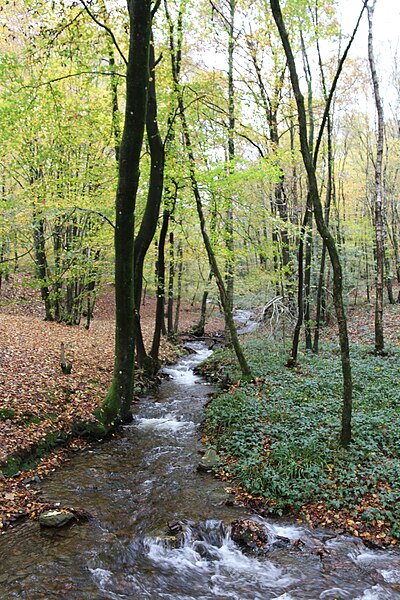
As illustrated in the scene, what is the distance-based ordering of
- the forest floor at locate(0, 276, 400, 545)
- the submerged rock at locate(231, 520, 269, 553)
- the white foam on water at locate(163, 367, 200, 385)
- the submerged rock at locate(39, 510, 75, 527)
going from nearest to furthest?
the submerged rock at locate(231, 520, 269, 553), the submerged rock at locate(39, 510, 75, 527), the forest floor at locate(0, 276, 400, 545), the white foam on water at locate(163, 367, 200, 385)

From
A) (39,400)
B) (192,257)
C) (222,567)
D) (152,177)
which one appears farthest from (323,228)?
(192,257)

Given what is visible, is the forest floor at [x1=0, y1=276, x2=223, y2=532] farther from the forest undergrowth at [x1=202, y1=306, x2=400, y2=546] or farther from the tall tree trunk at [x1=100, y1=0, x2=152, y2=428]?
the forest undergrowth at [x1=202, y1=306, x2=400, y2=546]

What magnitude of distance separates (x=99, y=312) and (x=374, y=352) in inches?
693

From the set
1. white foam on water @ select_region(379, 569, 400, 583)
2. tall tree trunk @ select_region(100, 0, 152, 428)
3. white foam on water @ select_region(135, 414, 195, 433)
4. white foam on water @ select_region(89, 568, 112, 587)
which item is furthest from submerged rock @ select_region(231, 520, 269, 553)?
tall tree trunk @ select_region(100, 0, 152, 428)

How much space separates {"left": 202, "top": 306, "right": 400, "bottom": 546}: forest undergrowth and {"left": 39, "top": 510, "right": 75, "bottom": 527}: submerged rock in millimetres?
2368

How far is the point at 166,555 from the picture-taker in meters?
4.56

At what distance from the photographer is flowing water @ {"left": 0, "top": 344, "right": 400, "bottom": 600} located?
3.96 meters

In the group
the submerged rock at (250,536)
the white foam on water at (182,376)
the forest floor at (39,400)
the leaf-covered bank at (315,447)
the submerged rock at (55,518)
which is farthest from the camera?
the white foam on water at (182,376)

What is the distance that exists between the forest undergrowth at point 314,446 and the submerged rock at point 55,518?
2368 millimetres

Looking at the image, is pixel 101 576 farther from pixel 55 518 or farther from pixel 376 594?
pixel 376 594

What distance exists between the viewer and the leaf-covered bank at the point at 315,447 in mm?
5062

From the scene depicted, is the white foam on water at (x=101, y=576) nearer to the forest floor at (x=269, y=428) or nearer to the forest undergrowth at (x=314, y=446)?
the forest floor at (x=269, y=428)

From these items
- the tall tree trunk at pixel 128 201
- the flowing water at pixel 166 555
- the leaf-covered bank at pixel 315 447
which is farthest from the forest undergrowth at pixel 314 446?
the tall tree trunk at pixel 128 201

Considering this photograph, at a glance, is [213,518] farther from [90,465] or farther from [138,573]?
[90,465]
